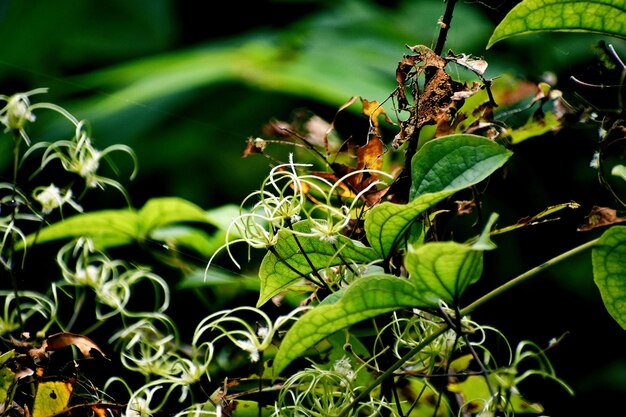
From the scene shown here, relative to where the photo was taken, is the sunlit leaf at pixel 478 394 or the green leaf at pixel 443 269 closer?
the green leaf at pixel 443 269

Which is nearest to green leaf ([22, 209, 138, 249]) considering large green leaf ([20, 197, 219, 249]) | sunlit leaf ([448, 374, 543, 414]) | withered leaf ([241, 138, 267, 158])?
large green leaf ([20, 197, 219, 249])

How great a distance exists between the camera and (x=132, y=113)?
3.76 feet

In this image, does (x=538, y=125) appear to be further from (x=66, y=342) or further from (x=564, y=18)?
(x=66, y=342)

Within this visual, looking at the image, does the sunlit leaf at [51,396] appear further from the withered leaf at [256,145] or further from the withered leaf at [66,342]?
the withered leaf at [256,145]

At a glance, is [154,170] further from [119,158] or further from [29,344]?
[29,344]

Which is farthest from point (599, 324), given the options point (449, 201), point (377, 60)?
point (449, 201)

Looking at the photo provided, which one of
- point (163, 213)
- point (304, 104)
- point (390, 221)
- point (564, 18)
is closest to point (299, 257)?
point (390, 221)

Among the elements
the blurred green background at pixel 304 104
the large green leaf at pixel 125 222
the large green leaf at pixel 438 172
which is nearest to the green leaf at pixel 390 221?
the large green leaf at pixel 438 172

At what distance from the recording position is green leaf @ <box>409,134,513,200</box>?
0.99 ft

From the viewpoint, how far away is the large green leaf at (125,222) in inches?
22.5

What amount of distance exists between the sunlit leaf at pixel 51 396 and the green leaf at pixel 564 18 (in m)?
0.27

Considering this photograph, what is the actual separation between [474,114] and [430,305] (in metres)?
0.16

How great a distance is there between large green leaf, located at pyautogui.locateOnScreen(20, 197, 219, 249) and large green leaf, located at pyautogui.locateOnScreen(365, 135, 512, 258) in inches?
11.9

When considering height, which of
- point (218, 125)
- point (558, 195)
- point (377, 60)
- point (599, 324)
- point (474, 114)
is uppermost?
point (474, 114)
